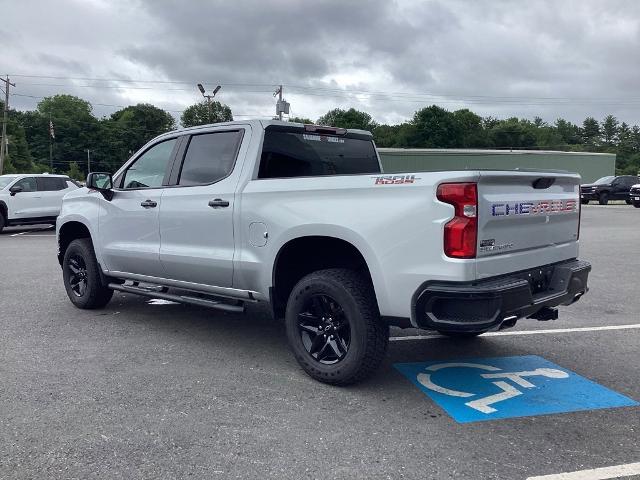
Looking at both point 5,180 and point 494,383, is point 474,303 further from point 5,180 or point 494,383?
point 5,180

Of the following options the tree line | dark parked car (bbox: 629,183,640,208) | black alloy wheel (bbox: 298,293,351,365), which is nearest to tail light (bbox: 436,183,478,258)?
black alloy wheel (bbox: 298,293,351,365)

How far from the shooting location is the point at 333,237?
406cm

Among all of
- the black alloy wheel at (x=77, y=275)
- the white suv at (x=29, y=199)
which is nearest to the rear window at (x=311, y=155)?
the black alloy wheel at (x=77, y=275)

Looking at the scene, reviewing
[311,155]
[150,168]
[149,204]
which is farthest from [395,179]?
[150,168]

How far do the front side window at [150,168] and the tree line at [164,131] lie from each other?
95417 mm

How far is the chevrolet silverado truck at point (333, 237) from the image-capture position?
353 cm

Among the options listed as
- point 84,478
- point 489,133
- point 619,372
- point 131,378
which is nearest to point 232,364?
point 131,378

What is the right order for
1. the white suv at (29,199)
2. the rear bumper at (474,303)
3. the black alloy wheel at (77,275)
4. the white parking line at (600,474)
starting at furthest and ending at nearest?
the white suv at (29,199) → the black alloy wheel at (77,275) → the rear bumper at (474,303) → the white parking line at (600,474)

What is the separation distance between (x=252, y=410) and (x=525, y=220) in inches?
89.1

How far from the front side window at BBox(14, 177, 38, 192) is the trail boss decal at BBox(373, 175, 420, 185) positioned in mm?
15570

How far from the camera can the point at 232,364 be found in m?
4.71

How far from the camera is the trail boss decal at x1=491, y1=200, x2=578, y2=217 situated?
3666 millimetres

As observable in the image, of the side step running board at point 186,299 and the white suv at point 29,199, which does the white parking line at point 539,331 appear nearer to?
the side step running board at point 186,299

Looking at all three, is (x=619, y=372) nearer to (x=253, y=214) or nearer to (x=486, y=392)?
(x=486, y=392)
